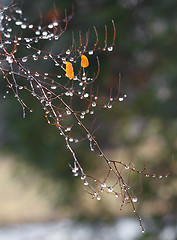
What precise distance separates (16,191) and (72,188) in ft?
11.1

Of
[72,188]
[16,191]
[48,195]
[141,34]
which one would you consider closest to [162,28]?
[141,34]

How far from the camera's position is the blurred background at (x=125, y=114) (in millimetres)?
3176

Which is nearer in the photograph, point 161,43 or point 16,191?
point 161,43

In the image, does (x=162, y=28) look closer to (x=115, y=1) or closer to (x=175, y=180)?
(x=115, y=1)

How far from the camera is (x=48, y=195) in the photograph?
12.3 feet

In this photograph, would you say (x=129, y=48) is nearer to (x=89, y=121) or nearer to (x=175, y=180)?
(x=89, y=121)

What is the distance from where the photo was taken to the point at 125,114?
11.5 feet

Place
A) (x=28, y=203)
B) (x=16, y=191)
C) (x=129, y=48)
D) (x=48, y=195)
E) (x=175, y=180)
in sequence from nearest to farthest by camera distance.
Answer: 1. (x=175, y=180)
2. (x=129, y=48)
3. (x=48, y=195)
4. (x=28, y=203)
5. (x=16, y=191)

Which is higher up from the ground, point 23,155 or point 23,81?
point 23,81

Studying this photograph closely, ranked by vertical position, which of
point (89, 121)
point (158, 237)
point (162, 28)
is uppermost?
point (162, 28)

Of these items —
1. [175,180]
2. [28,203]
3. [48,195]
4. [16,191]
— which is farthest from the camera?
[16,191]

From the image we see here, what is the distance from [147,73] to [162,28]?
1.37 ft

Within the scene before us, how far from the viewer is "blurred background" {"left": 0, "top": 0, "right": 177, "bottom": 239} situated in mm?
3176

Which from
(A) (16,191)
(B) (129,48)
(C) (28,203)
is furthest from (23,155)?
(A) (16,191)
